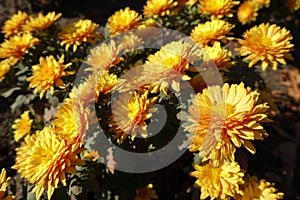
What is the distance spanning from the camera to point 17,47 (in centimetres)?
176

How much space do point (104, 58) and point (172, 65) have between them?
1.12ft

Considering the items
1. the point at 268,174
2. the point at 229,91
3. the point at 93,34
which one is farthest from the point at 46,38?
the point at 268,174

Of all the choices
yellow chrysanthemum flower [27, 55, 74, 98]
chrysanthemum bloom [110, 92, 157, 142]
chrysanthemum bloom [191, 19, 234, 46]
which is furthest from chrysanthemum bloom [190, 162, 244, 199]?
yellow chrysanthemum flower [27, 55, 74, 98]

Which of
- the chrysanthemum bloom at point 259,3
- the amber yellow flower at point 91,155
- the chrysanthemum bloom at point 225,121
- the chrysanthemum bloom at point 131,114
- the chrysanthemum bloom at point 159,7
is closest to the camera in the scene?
the chrysanthemum bloom at point 225,121

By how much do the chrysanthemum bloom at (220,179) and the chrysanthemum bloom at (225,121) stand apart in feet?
0.58

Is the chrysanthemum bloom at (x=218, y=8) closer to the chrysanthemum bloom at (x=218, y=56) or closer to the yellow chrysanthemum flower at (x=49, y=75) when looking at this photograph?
the chrysanthemum bloom at (x=218, y=56)

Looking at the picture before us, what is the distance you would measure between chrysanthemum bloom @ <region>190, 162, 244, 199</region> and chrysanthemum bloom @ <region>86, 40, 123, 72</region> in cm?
54

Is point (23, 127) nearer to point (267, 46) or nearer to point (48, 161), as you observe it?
point (48, 161)

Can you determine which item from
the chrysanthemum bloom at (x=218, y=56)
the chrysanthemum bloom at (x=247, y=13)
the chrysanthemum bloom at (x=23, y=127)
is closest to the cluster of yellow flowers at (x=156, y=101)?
the chrysanthemum bloom at (x=218, y=56)

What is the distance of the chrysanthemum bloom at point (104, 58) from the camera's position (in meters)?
1.53

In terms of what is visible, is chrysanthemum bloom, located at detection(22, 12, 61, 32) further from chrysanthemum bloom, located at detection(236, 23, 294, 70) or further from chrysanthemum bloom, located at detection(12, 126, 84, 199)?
chrysanthemum bloom, located at detection(236, 23, 294, 70)

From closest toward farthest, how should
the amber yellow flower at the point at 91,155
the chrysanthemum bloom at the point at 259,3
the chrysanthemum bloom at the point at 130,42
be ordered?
the amber yellow flower at the point at 91,155, the chrysanthemum bloom at the point at 130,42, the chrysanthemum bloom at the point at 259,3

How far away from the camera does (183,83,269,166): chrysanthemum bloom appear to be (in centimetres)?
117

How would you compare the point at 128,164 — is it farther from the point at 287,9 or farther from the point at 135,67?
the point at 287,9
